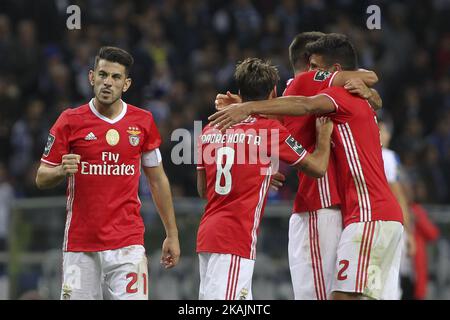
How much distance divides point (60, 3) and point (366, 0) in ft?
17.0

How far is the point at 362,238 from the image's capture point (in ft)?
23.0

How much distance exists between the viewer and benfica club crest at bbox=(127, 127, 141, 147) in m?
7.30

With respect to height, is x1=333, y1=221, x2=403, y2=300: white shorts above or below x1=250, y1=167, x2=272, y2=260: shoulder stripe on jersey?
below

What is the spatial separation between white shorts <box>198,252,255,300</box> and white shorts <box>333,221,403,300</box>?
0.61m

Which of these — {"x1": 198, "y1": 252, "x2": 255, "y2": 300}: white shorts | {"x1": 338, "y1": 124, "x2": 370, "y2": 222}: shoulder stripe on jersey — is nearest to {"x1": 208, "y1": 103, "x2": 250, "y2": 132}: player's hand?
{"x1": 338, "y1": 124, "x2": 370, "y2": 222}: shoulder stripe on jersey

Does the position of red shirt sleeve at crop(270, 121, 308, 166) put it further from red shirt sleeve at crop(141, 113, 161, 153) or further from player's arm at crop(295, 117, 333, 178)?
red shirt sleeve at crop(141, 113, 161, 153)

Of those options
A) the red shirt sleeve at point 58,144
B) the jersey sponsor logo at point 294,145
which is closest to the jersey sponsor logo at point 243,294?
the jersey sponsor logo at point 294,145

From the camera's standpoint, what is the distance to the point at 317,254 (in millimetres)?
7246

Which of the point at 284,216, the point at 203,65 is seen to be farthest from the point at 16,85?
Answer: the point at 284,216

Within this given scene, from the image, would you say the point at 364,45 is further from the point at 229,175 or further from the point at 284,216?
the point at 229,175

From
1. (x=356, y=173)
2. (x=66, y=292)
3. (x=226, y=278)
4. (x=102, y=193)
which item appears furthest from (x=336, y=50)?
(x=66, y=292)

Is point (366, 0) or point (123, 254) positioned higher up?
point (366, 0)

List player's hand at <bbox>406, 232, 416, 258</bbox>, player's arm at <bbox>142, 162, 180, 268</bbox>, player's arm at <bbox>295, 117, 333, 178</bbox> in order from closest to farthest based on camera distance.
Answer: player's arm at <bbox>295, 117, 333, 178</bbox> → player's arm at <bbox>142, 162, 180, 268</bbox> → player's hand at <bbox>406, 232, 416, 258</bbox>
